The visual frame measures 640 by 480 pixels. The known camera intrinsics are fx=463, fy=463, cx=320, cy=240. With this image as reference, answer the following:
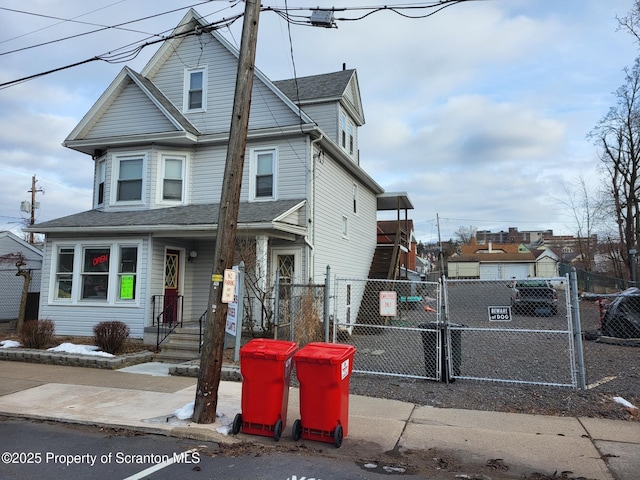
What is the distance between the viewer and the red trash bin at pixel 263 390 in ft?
18.0

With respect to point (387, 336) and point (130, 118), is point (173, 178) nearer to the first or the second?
point (130, 118)

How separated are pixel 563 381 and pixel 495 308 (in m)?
2.10

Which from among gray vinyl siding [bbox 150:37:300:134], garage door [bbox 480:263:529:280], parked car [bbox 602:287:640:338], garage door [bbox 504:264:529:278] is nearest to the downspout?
gray vinyl siding [bbox 150:37:300:134]

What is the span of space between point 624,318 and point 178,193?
13.5m

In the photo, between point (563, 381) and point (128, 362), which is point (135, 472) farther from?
point (563, 381)

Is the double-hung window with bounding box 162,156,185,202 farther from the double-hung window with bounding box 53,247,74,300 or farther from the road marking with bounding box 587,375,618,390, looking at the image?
the road marking with bounding box 587,375,618,390

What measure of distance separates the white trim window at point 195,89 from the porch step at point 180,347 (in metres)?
7.19

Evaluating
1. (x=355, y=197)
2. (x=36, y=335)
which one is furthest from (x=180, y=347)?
(x=355, y=197)

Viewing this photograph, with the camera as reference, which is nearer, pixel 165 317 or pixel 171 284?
pixel 165 317

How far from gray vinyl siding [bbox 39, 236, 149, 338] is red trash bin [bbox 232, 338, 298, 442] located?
8261mm

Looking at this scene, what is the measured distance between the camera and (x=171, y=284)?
1392 centimetres

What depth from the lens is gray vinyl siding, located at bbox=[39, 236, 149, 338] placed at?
13.0 metres

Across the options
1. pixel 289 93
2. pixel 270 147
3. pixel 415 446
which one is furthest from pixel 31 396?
pixel 289 93

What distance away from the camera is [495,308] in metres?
8.05
